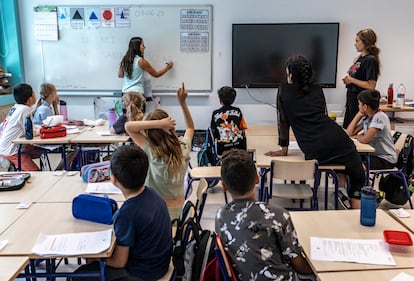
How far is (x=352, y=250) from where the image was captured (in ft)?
5.33

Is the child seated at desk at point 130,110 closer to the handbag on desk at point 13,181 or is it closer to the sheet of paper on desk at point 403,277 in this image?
the handbag on desk at point 13,181

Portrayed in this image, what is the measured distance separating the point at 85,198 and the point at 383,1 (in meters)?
5.21

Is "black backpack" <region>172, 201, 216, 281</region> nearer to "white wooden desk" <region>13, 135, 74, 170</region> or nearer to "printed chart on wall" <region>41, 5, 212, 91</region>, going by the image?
"white wooden desk" <region>13, 135, 74, 170</region>

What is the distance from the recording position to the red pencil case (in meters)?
3.79

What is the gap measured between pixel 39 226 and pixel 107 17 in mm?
4399

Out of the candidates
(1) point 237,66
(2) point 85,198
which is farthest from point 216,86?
(2) point 85,198

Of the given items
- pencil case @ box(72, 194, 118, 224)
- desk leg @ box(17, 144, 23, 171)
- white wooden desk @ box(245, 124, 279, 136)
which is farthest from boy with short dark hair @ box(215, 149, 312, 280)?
desk leg @ box(17, 144, 23, 171)

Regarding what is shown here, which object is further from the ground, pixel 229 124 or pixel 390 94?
pixel 390 94

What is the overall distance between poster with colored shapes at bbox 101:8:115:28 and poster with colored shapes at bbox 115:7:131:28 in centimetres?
6

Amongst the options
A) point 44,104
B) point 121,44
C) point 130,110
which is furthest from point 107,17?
point 130,110

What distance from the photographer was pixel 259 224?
157 cm

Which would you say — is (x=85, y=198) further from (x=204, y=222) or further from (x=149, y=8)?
(x=149, y=8)

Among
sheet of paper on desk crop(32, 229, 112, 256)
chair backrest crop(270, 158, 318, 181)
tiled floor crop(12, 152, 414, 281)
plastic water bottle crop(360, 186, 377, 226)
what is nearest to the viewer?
sheet of paper on desk crop(32, 229, 112, 256)

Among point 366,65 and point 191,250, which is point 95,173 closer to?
point 191,250
